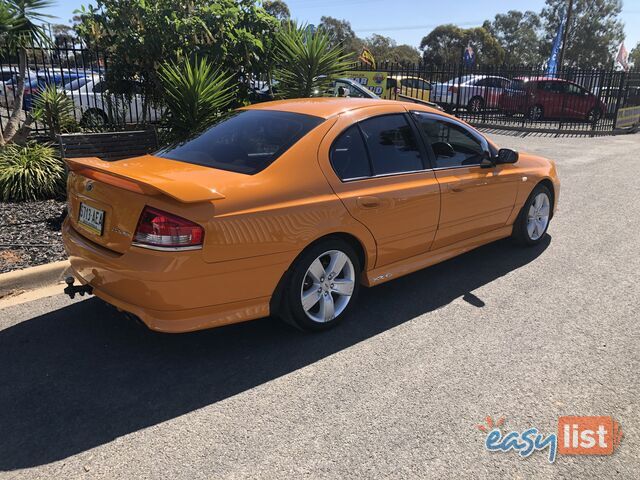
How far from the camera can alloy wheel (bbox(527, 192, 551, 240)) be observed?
558 cm

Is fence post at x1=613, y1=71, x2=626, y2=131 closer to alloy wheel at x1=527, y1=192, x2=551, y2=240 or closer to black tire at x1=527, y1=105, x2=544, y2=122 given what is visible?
black tire at x1=527, y1=105, x2=544, y2=122

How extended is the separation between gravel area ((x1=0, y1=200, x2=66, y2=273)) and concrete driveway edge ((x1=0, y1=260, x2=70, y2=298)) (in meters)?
0.16

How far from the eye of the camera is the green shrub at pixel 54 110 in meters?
7.31

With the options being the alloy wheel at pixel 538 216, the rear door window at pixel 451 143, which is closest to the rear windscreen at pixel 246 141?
the rear door window at pixel 451 143

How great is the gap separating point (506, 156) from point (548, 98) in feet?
56.4

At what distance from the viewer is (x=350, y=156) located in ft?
12.4

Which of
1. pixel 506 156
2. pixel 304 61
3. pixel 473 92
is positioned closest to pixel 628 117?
pixel 473 92

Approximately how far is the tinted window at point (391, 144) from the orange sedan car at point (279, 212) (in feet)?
0.04

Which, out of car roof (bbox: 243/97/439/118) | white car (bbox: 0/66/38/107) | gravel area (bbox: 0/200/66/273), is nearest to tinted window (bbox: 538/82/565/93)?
white car (bbox: 0/66/38/107)

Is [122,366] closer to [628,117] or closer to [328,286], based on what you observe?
[328,286]

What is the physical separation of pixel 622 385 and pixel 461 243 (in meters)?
1.86

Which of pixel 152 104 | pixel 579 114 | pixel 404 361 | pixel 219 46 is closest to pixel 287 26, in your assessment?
pixel 219 46

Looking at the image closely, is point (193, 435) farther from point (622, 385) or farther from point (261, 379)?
point (622, 385)

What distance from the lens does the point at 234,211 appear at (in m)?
3.04
